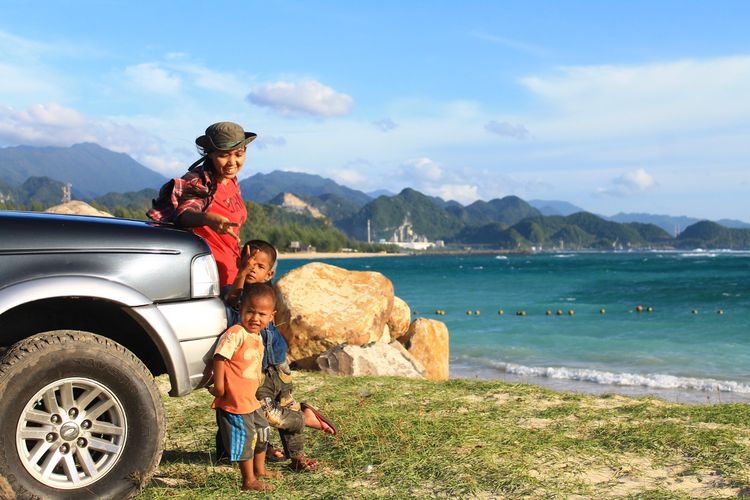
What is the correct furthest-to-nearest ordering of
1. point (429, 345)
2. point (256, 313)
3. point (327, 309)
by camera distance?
point (429, 345) < point (327, 309) < point (256, 313)

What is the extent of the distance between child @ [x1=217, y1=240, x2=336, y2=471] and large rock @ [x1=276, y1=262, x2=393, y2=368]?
5396 mm

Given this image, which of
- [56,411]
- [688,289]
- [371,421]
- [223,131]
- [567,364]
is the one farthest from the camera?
[688,289]

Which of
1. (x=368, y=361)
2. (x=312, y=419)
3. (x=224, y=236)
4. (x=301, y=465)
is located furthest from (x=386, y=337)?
(x=224, y=236)

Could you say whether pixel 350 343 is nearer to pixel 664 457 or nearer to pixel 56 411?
pixel 664 457

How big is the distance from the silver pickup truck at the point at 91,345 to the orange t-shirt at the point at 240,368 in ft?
0.36

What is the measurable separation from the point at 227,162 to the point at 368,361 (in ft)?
18.5

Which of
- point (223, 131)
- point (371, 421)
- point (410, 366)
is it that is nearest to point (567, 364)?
point (410, 366)

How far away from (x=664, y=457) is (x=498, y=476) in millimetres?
1532

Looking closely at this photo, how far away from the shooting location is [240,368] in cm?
421

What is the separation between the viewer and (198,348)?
4051mm

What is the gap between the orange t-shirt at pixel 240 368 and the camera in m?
4.11

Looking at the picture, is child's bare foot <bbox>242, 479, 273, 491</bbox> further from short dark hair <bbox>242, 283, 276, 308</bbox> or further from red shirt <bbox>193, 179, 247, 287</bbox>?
red shirt <bbox>193, 179, 247, 287</bbox>

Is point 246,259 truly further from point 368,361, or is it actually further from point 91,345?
point 368,361

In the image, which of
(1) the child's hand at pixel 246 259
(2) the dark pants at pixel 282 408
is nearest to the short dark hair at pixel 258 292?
(1) the child's hand at pixel 246 259
